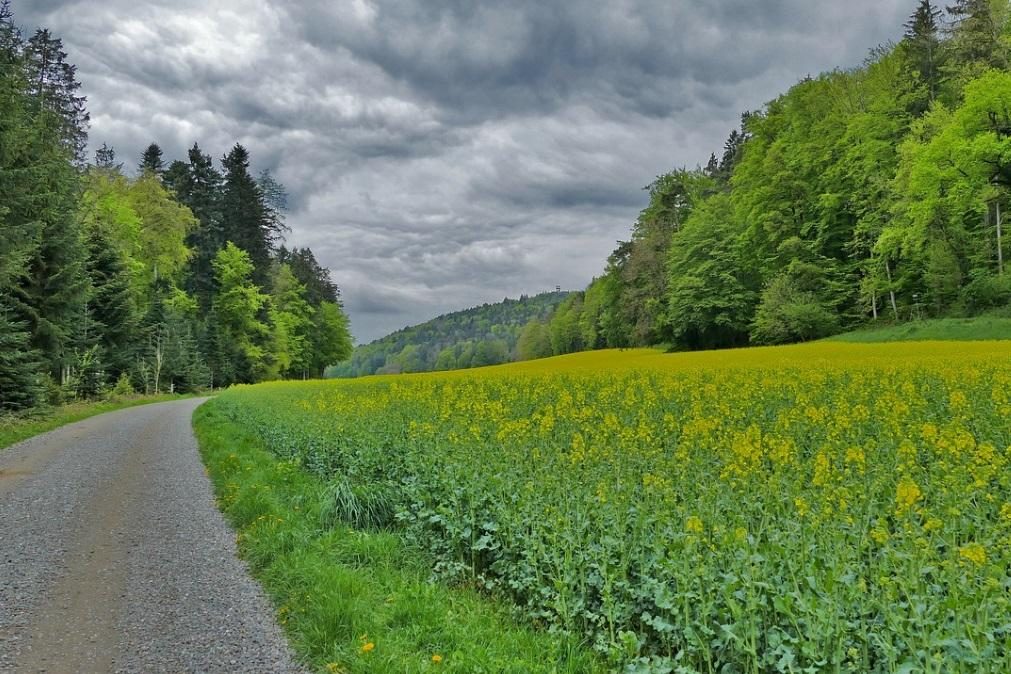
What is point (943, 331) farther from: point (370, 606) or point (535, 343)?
point (535, 343)

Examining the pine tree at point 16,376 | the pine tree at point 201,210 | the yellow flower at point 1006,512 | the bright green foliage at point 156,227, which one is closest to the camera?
the yellow flower at point 1006,512

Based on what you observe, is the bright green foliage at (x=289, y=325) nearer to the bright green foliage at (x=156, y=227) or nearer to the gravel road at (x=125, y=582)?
the bright green foliage at (x=156, y=227)

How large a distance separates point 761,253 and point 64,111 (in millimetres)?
46659

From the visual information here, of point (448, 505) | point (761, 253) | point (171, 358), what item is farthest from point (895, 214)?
point (171, 358)

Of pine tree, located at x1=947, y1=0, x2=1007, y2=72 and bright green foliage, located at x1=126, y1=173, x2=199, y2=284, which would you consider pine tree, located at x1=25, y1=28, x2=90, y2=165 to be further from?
pine tree, located at x1=947, y1=0, x2=1007, y2=72

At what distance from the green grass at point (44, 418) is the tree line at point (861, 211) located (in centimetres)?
3577

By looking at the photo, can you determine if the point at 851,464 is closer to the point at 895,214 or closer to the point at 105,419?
the point at 105,419

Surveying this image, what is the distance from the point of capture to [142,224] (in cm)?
4019

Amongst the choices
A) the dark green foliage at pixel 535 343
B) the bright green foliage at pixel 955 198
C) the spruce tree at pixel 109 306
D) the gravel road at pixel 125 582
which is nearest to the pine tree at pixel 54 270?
the spruce tree at pixel 109 306

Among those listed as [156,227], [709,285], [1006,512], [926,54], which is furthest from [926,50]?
[156,227]

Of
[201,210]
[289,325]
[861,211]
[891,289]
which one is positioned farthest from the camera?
[289,325]

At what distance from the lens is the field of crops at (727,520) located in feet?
9.35

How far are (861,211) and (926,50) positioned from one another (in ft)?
36.7

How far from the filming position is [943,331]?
87.8 ft
